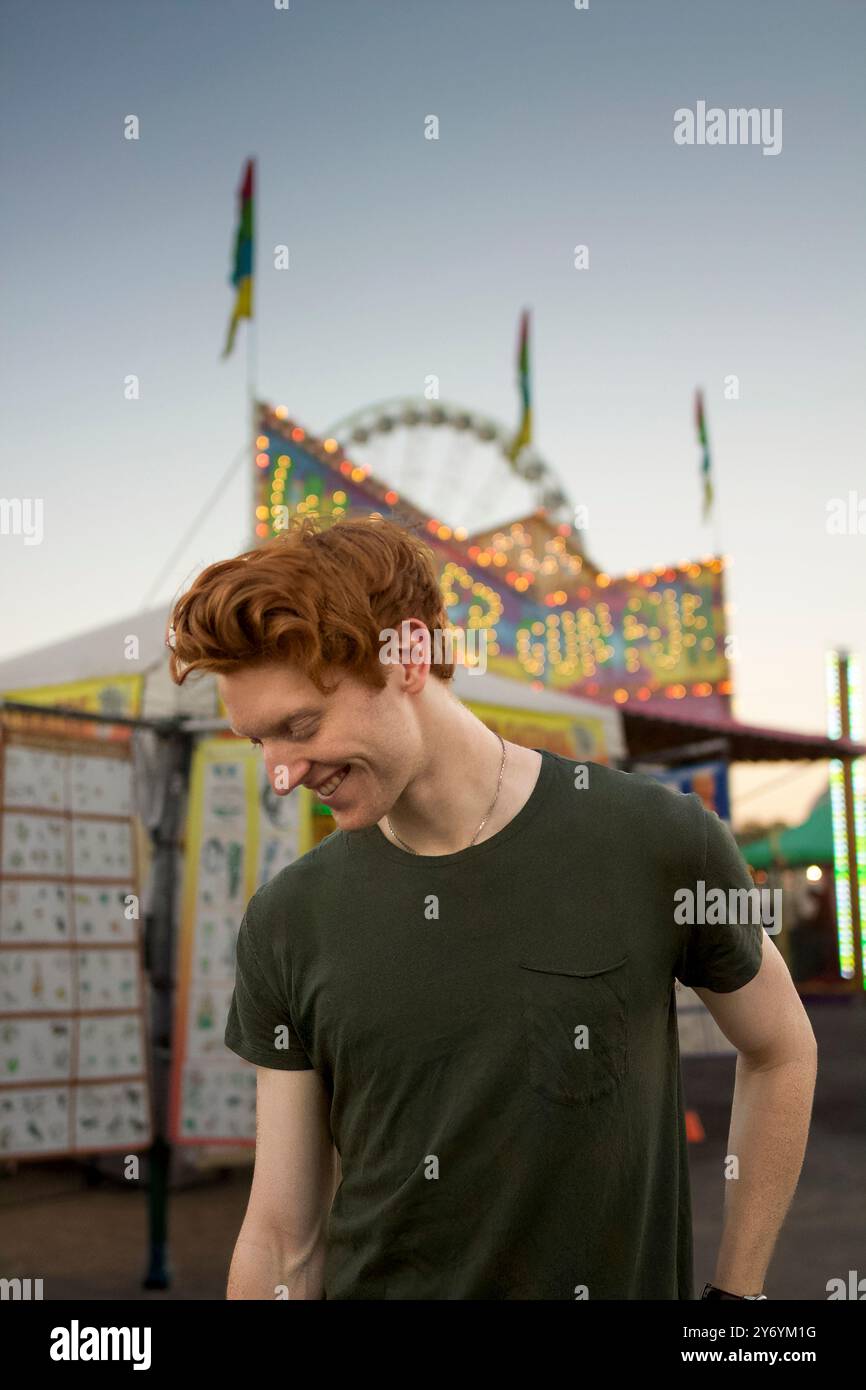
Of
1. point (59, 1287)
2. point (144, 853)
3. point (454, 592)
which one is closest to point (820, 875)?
point (454, 592)

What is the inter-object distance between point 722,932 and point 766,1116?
335mm

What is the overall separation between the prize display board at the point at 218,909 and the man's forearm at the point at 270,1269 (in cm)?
353

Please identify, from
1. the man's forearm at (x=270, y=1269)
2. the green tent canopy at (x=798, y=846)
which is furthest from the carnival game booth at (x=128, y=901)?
the green tent canopy at (x=798, y=846)

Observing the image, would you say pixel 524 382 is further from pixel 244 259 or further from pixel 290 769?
pixel 290 769

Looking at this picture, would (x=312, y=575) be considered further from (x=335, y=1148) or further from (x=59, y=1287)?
(x=59, y=1287)

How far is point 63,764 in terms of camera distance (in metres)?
4.57

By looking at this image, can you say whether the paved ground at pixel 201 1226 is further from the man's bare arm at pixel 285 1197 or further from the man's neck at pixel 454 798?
the man's neck at pixel 454 798

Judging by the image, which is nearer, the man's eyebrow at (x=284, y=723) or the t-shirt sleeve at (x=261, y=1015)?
the man's eyebrow at (x=284, y=723)

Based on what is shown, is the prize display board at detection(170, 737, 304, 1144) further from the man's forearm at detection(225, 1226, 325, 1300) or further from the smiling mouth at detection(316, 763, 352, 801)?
the smiling mouth at detection(316, 763, 352, 801)

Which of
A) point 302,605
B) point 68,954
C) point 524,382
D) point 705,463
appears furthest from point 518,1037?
point 705,463

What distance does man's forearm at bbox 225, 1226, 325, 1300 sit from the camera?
1.50 m

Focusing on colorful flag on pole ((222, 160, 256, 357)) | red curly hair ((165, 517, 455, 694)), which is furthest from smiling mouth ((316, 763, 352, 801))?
colorful flag on pole ((222, 160, 256, 357))

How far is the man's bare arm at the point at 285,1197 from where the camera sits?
1.51 m
